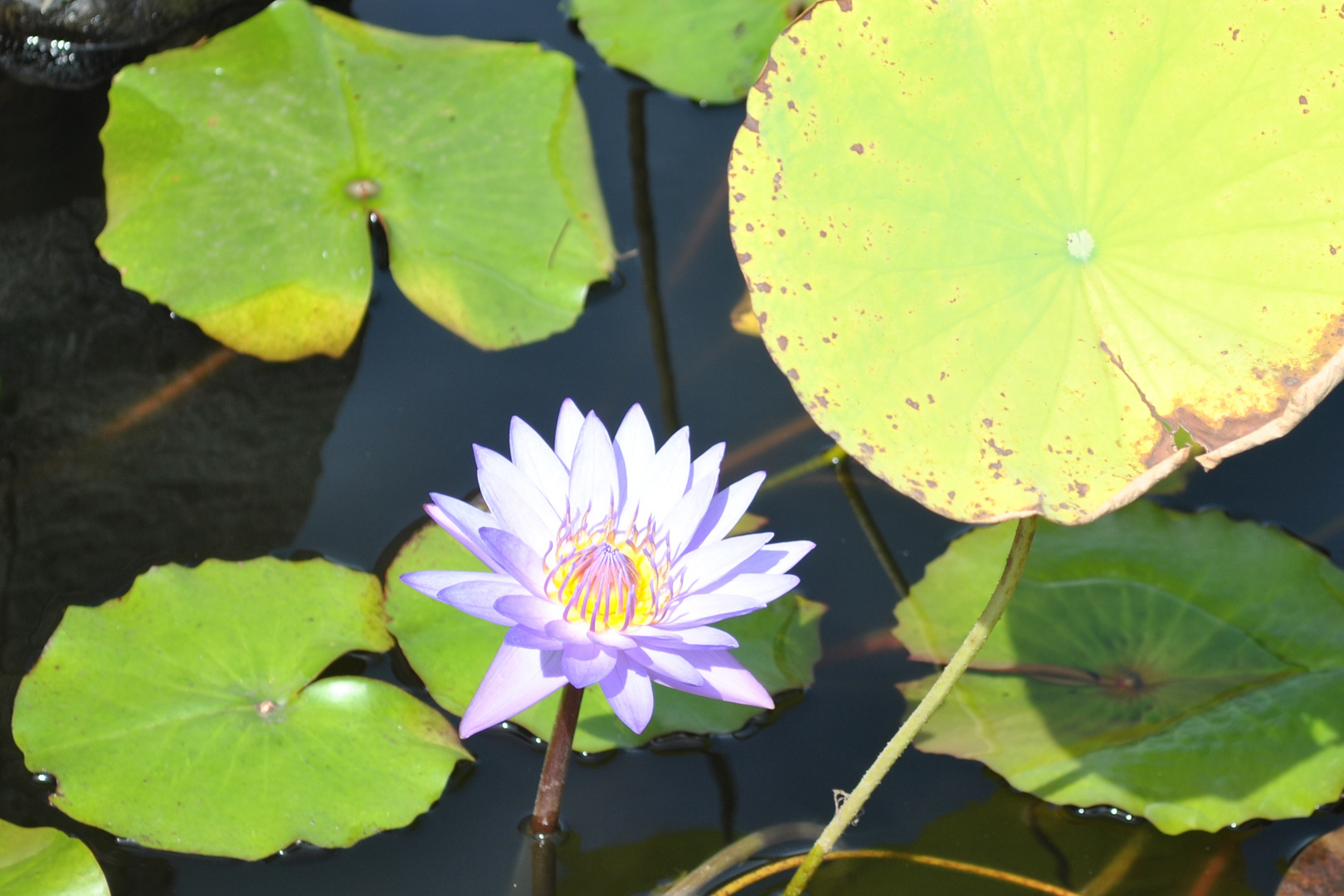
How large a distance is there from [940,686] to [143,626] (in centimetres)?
138

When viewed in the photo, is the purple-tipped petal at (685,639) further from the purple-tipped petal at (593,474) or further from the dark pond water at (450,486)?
the dark pond water at (450,486)

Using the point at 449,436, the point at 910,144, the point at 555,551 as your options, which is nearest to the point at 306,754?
the point at 555,551

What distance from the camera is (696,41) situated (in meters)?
2.86

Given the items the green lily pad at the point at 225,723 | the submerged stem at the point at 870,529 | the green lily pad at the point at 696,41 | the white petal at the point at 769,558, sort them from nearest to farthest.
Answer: the white petal at the point at 769,558, the green lily pad at the point at 225,723, the submerged stem at the point at 870,529, the green lily pad at the point at 696,41

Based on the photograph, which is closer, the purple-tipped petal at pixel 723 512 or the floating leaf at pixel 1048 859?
the purple-tipped petal at pixel 723 512

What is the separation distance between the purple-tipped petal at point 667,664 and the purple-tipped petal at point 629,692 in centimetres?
2

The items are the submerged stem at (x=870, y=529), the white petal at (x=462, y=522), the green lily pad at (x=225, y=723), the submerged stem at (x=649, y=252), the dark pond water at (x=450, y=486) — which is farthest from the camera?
the submerged stem at (x=649, y=252)

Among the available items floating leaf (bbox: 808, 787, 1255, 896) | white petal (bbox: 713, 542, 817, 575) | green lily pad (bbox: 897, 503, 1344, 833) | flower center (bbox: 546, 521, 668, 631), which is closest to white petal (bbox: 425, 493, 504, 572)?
flower center (bbox: 546, 521, 668, 631)

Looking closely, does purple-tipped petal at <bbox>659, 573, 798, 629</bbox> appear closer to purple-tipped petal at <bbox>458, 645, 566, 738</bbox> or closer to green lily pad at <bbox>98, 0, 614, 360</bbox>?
purple-tipped petal at <bbox>458, 645, 566, 738</bbox>

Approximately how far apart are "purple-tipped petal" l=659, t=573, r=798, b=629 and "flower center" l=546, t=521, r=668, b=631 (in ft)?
0.17

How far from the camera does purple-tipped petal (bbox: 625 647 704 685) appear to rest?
52.0 inches

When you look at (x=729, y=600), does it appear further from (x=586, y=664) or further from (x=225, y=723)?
(x=225, y=723)

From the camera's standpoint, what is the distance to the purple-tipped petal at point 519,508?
4.73ft

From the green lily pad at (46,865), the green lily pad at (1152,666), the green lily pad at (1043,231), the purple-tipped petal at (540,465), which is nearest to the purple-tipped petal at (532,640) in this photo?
the purple-tipped petal at (540,465)
